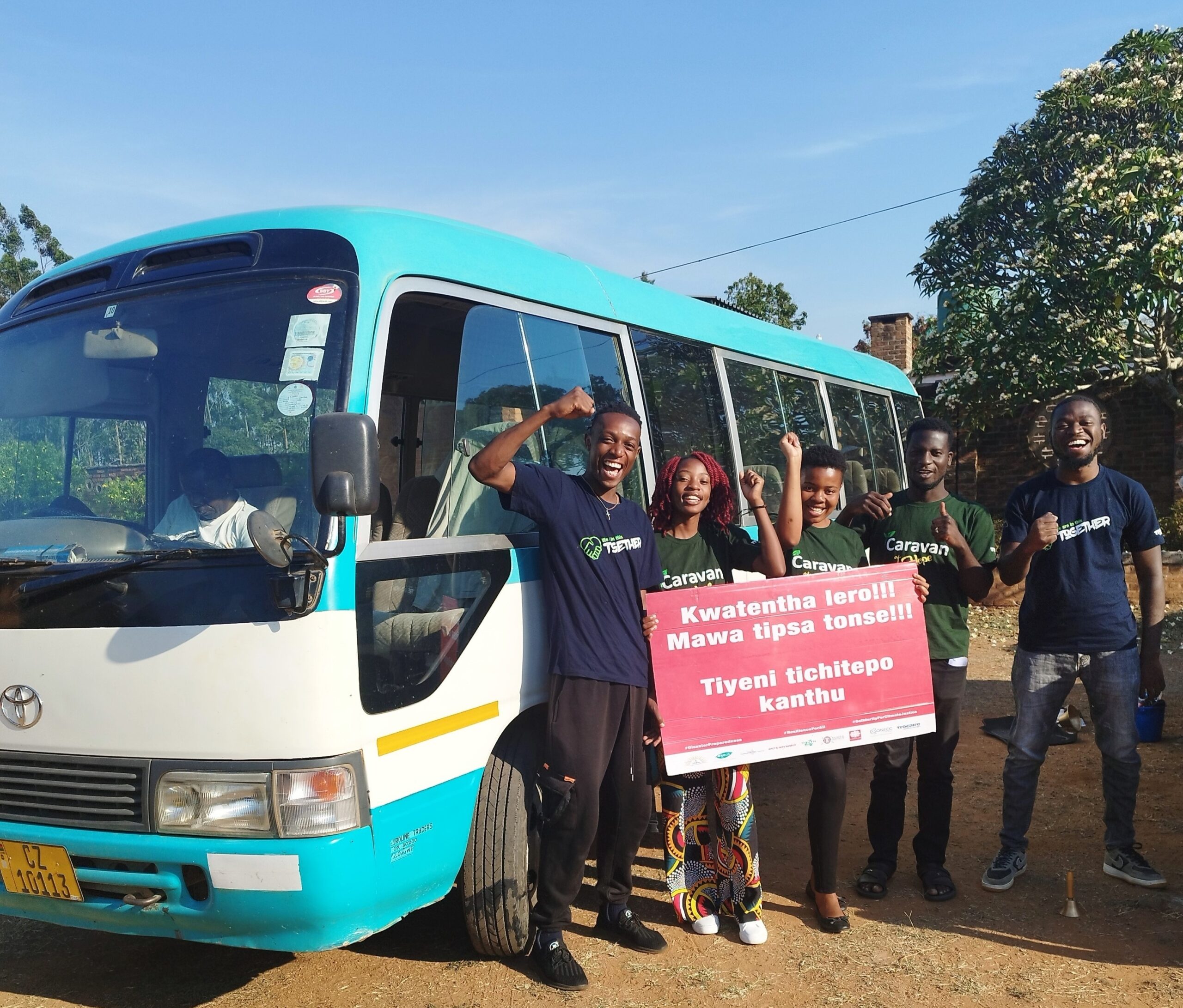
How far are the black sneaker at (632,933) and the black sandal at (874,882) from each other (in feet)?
3.37

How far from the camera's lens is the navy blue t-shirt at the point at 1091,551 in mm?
4566

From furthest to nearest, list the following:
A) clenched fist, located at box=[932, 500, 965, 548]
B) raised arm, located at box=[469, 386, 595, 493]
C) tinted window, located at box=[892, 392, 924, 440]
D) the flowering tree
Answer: the flowering tree
tinted window, located at box=[892, 392, 924, 440]
clenched fist, located at box=[932, 500, 965, 548]
raised arm, located at box=[469, 386, 595, 493]

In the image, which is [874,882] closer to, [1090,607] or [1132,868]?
[1132,868]

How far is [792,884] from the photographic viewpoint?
4906mm

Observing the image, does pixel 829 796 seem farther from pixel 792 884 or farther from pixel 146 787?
pixel 146 787

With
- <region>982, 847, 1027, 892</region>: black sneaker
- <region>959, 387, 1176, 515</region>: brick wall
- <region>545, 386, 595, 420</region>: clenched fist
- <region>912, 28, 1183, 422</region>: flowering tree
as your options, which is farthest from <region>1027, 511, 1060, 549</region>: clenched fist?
<region>959, 387, 1176, 515</region>: brick wall

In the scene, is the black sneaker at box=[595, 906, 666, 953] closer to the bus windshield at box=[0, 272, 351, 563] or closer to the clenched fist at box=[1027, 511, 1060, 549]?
the bus windshield at box=[0, 272, 351, 563]

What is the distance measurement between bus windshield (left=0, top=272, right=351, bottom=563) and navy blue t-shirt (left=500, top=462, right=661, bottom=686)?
80 cm

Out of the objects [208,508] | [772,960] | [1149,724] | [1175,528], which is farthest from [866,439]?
[1175,528]

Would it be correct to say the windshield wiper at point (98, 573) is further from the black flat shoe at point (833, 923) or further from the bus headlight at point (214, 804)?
the black flat shoe at point (833, 923)

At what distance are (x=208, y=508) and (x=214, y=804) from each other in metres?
0.92

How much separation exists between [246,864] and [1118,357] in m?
14.0

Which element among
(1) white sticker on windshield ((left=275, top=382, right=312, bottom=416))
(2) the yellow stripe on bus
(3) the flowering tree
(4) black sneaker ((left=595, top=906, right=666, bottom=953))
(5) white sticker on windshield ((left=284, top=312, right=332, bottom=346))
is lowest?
(4) black sneaker ((left=595, top=906, right=666, bottom=953))

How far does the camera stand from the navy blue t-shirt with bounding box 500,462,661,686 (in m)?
3.77
